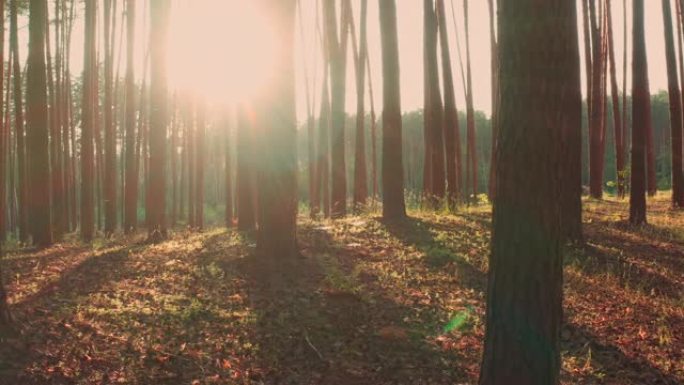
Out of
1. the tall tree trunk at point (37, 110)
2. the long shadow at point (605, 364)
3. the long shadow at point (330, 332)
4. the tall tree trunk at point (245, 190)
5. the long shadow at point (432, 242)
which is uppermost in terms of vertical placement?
the tall tree trunk at point (37, 110)

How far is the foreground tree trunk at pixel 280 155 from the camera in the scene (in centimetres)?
776

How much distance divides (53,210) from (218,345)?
12060 mm

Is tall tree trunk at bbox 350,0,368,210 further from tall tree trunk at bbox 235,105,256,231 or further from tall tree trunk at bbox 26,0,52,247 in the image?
tall tree trunk at bbox 26,0,52,247

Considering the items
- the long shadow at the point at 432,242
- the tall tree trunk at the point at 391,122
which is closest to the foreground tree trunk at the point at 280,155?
the long shadow at the point at 432,242

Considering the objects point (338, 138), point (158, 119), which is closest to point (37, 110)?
point (158, 119)

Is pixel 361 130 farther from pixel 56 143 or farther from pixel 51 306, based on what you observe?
pixel 51 306

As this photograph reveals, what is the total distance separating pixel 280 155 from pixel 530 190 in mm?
4709

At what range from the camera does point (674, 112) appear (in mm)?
15164

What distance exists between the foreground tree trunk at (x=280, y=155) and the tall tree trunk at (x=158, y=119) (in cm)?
485

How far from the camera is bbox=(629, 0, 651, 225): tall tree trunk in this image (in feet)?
35.9

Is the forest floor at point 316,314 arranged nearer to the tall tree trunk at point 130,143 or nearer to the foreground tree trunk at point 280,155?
the foreground tree trunk at point 280,155

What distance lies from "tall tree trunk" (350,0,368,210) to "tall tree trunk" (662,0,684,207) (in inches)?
305

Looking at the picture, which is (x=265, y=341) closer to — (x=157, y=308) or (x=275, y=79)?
(x=157, y=308)

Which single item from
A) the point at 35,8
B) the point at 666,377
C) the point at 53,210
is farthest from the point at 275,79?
the point at 53,210
